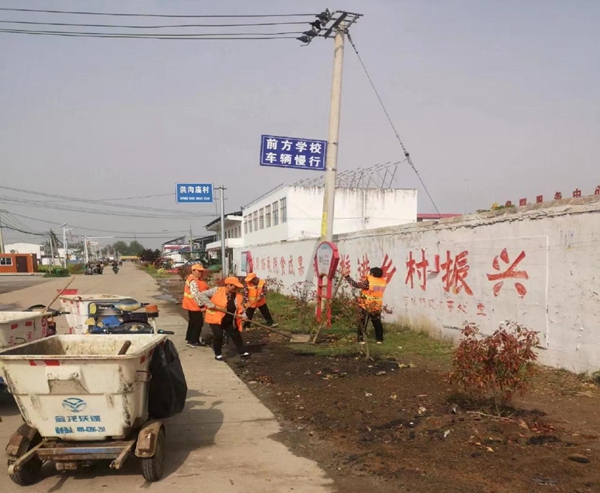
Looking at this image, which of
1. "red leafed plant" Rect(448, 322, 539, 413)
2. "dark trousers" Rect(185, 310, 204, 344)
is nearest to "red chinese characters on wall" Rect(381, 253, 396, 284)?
"dark trousers" Rect(185, 310, 204, 344)

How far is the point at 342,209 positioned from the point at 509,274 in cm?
2154

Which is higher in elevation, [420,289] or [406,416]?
[420,289]

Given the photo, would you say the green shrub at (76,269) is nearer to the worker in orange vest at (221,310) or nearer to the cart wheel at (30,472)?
the worker in orange vest at (221,310)

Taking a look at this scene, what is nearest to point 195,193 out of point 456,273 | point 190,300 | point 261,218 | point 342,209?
point 342,209

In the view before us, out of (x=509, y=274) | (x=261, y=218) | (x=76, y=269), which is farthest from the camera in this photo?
(x=76, y=269)

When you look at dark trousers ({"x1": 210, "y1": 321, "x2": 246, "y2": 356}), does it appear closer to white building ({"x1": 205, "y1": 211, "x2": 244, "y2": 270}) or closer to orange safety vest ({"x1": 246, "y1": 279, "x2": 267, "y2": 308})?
orange safety vest ({"x1": 246, "y1": 279, "x2": 267, "y2": 308})

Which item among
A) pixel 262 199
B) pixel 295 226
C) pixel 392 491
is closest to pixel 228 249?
pixel 262 199

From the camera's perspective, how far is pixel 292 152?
11508mm

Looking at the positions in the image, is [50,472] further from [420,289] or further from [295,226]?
[295,226]

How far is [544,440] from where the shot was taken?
4.36m

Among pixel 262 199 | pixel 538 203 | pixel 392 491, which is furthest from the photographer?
pixel 262 199

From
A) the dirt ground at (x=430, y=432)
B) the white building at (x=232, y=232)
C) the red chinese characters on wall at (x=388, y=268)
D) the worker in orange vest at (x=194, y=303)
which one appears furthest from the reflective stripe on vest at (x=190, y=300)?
the white building at (x=232, y=232)

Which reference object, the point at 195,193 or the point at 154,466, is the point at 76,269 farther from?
the point at 154,466

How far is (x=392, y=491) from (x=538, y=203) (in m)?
4.74
